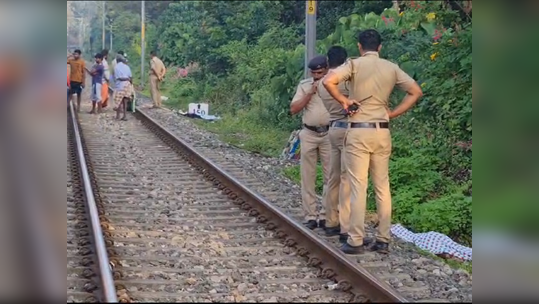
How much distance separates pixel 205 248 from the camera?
7.34 meters

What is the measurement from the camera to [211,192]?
10.3m

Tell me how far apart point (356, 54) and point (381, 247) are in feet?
26.3

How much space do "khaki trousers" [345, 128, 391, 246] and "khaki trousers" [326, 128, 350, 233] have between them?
29 cm

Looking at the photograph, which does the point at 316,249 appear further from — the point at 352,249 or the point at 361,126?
the point at 361,126

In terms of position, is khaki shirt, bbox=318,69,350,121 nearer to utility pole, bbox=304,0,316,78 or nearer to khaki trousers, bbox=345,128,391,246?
khaki trousers, bbox=345,128,391,246

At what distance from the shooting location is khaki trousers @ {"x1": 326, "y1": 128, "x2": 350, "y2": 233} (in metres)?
7.50

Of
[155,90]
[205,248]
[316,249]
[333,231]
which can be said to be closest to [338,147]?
[333,231]

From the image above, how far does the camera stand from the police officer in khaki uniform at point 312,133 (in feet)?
26.3

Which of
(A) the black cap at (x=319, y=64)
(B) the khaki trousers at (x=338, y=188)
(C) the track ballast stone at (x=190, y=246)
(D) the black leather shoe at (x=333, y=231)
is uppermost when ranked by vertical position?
(A) the black cap at (x=319, y=64)

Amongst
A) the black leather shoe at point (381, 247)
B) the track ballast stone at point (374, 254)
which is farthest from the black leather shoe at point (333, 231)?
the black leather shoe at point (381, 247)

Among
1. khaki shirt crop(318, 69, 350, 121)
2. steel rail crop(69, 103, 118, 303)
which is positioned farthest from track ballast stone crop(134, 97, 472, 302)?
steel rail crop(69, 103, 118, 303)

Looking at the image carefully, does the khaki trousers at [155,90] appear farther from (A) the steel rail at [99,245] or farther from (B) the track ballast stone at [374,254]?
(A) the steel rail at [99,245]
